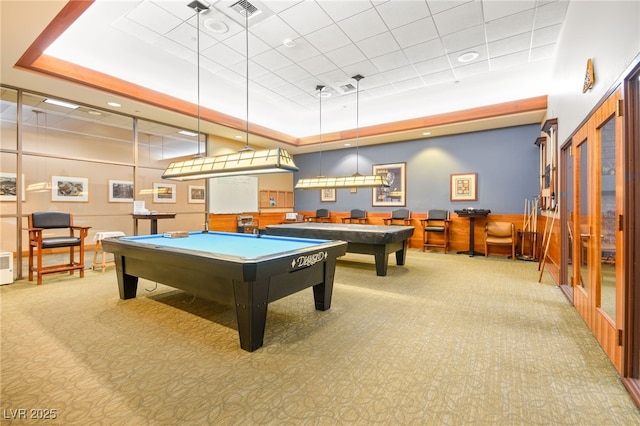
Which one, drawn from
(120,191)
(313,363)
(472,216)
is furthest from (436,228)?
(120,191)

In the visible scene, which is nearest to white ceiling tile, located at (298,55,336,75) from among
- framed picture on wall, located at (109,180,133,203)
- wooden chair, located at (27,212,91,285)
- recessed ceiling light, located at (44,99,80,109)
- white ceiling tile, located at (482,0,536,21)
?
white ceiling tile, located at (482,0,536,21)

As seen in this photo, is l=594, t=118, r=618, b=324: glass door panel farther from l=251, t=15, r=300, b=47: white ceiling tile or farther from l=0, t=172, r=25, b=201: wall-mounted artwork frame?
l=0, t=172, r=25, b=201: wall-mounted artwork frame

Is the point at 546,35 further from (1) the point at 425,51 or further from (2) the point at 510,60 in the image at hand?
(1) the point at 425,51

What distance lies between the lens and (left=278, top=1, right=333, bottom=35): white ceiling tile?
3.97 metres

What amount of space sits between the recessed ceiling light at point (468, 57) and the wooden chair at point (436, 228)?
3564 mm

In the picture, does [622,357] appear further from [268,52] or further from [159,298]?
[268,52]

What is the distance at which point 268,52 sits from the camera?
5.12m

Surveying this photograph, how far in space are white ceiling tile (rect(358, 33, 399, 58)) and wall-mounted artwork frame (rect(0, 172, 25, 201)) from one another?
6.17m

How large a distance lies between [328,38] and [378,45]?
33.6 inches

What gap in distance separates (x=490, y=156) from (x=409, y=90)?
2.57m

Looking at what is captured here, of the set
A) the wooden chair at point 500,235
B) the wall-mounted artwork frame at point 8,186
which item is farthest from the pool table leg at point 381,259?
the wall-mounted artwork frame at point 8,186

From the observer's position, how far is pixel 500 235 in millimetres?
6883

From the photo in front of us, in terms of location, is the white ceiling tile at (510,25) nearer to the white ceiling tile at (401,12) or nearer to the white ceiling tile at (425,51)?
the white ceiling tile at (425,51)

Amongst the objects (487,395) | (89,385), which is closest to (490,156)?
(487,395)
